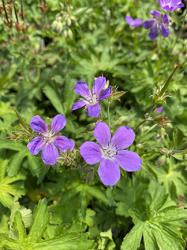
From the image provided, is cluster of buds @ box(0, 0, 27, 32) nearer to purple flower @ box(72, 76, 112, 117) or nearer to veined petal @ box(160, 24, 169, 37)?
purple flower @ box(72, 76, 112, 117)

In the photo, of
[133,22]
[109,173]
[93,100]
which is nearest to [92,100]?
[93,100]

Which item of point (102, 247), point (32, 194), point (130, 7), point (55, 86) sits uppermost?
point (130, 7)

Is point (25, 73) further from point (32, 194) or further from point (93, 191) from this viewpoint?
point (93, 191)

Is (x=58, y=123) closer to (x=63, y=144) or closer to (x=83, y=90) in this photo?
(x=63, y=144)

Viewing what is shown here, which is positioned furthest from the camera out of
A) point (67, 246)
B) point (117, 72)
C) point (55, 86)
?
point (117, 72)

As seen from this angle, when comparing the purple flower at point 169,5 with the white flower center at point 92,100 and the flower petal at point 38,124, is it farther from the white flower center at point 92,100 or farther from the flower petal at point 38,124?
the flower petal at point 38,124

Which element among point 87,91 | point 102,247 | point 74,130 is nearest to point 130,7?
point 74,130
